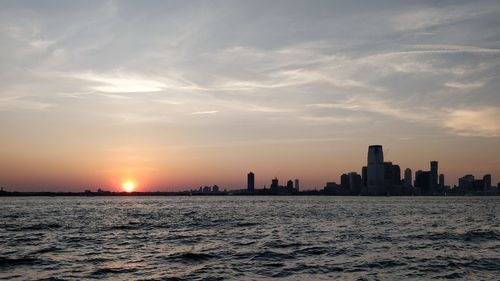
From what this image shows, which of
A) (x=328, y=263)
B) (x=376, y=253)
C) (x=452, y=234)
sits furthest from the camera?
(x=452, y=234)

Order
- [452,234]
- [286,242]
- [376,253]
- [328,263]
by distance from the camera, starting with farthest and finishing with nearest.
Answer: [452,234]
[286,242]
[376,253]
[328,263]

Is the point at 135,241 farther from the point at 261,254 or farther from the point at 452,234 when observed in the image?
the point at 452,234

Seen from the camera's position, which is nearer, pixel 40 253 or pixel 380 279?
pixel 380 279

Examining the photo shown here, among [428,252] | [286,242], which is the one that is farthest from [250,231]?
[428,252]

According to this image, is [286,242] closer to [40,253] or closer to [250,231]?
[250,231]

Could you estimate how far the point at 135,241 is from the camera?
2328 inches

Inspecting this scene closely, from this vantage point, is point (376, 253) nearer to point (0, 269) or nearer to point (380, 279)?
point (380, 279)

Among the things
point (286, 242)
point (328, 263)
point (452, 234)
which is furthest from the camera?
point (452, 234)

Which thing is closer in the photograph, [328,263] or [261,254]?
[328,263]

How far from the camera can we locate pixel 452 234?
227ft

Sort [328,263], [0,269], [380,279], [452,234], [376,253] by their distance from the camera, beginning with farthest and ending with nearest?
1. [452,234]
2. [376,253]
3. [328,263]
4. [0,269]
5. [380,279]

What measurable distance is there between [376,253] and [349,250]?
3207mm

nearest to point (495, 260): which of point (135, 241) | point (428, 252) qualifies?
point (428, 252)

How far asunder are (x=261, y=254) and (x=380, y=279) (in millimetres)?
14562
